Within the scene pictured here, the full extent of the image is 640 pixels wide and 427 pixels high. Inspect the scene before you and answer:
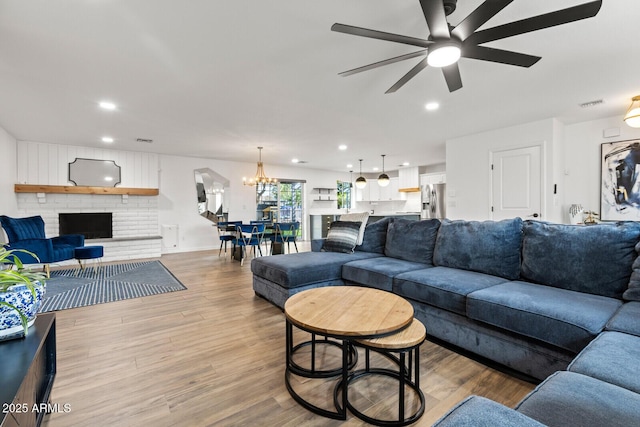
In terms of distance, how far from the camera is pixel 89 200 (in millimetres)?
6328

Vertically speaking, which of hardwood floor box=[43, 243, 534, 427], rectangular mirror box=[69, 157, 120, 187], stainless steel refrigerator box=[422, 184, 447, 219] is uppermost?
rectangular mirror box=[69, 157, 120, 187]

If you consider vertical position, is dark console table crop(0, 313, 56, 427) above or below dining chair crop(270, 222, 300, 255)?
below

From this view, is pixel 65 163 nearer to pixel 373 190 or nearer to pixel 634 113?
pixel 373 190

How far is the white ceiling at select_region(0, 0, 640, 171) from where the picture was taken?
2018mm

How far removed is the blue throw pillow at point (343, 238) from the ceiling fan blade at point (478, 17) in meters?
2.35

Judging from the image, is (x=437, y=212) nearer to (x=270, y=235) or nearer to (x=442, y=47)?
(x=270, y=235)

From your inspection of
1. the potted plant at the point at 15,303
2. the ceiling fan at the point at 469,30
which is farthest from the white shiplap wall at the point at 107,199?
the ceiling fan at the point at 469,30

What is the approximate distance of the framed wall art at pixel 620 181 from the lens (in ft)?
13.7

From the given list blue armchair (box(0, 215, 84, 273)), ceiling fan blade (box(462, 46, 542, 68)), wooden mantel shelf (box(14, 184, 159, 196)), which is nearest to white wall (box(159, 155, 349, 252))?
wooden mantel shelf (box(14, 184, 159, 196))

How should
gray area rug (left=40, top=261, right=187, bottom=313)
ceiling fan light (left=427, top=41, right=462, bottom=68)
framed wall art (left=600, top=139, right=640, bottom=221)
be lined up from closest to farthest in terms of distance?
ceiling fan light (left=427, top=41, right=462, bottom=68) → gray area rug (left=40, top=261, right=187, bottom=313) → framed wall art (left=600, top=139, right=640, bottom=221)

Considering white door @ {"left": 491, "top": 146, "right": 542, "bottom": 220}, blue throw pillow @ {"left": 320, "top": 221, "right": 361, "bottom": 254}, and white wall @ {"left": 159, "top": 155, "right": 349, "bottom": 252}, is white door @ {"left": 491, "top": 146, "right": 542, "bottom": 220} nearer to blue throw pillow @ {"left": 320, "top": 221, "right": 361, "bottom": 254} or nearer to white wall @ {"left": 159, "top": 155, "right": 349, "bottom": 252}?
blue throw pillow @ {"left": 320, "top": 221, "right": 361, "bottom": 254}

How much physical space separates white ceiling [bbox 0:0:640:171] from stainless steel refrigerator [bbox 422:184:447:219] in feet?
9.24

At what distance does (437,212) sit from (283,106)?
575 cm

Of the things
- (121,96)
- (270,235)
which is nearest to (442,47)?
(121,96)
